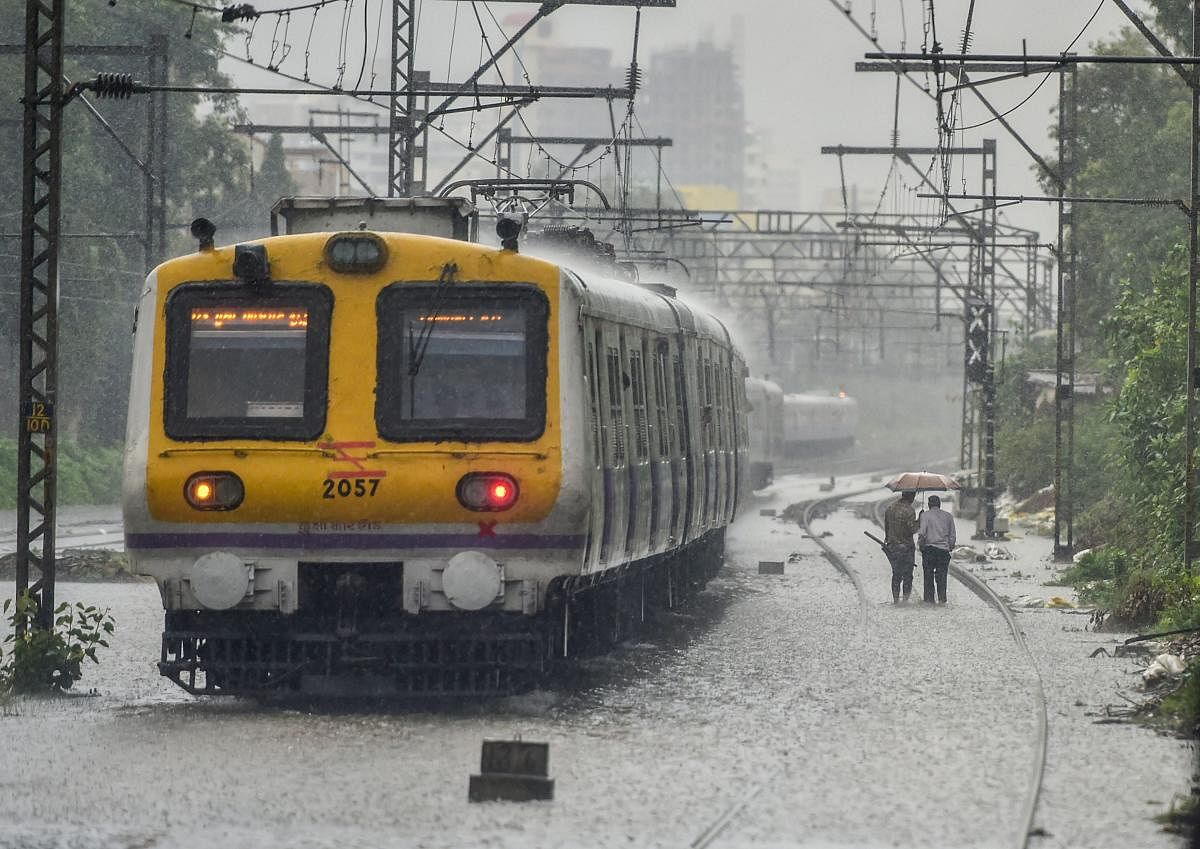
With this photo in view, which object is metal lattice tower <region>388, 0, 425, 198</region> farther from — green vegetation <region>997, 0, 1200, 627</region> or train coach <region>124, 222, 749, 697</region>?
train coach <region>124, 222, 749, 697</region>

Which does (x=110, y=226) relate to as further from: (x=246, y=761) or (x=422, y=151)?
(x=246, y=761)

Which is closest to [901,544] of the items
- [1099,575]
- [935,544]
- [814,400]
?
[935,544]

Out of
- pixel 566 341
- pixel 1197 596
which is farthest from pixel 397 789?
pixel 1197 596

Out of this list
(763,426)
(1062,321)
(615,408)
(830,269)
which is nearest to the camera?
(615,408)

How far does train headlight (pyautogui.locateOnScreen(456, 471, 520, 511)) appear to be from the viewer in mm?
12070

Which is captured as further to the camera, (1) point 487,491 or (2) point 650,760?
(1) point 487,491

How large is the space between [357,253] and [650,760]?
357cm

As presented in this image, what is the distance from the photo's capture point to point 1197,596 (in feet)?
58.6

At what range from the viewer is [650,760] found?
10617mm

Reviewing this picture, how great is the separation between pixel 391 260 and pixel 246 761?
11.0 ft

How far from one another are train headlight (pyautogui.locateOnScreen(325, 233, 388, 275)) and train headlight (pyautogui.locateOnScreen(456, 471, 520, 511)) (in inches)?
53.6

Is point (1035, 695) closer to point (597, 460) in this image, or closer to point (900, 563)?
point (597, 460)

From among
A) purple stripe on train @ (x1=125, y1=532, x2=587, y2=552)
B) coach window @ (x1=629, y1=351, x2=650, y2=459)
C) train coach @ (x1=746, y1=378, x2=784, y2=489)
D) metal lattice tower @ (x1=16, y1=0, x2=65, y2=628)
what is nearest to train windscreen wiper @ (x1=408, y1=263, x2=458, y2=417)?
purple stripe on train @ (x1=125, y1=532, x2=587, y2=552)

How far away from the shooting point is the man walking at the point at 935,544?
21953 millimetres
